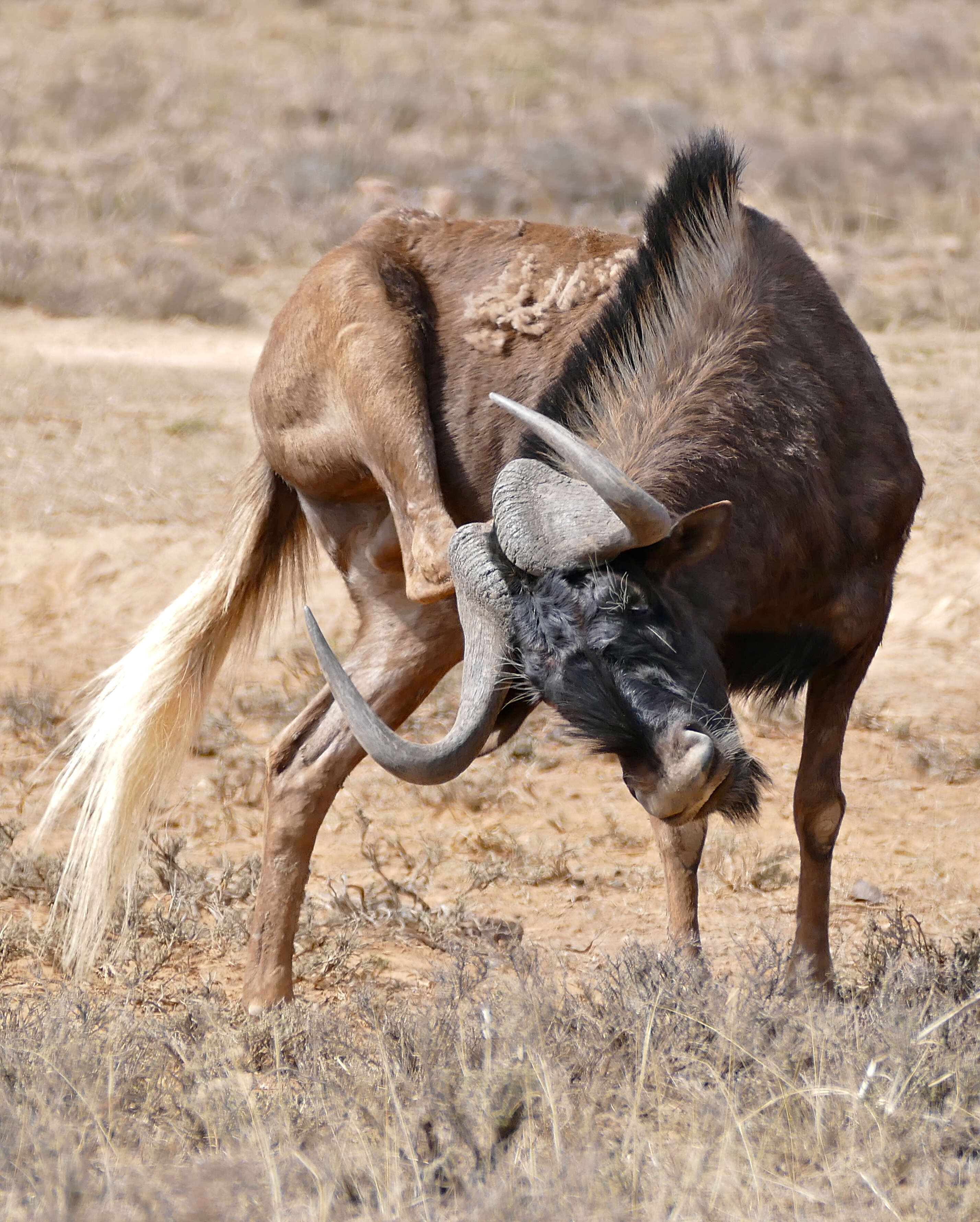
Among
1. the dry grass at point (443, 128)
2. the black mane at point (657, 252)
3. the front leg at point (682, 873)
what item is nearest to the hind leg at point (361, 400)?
the black mane at point (657, 252)

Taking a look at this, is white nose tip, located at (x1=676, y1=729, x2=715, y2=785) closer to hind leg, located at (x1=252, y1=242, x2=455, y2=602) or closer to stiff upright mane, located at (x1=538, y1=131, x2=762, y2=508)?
stiff upright mane, located at (x1=538, y1=131, x2=762, y2=508)

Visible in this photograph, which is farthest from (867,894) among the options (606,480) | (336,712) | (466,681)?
(606,480)

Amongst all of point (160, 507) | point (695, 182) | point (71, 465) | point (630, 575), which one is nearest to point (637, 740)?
point (630, 575)

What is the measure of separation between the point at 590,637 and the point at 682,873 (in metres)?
1.40

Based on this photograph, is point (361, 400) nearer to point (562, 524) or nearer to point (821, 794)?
point (562, 524)

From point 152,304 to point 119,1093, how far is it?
32.6 feet

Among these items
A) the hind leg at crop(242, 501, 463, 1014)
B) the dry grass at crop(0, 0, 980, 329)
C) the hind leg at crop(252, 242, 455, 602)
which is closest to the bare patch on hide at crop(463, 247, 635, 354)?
the hind leg at crop(252, 242, 455, 602)

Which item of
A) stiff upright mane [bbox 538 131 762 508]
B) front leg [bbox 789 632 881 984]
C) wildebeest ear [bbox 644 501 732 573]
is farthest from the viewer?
front leg [bbox 789 632 881 984]

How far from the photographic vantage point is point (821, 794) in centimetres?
377

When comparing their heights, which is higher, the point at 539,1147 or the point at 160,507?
the point at 160,507

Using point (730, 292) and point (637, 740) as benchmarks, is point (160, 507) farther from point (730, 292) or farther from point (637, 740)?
point (637, 740)

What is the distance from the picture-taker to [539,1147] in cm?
250

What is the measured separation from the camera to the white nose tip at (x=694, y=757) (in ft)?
8.54

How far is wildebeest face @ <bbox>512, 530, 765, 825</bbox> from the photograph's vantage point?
2.67 meters
